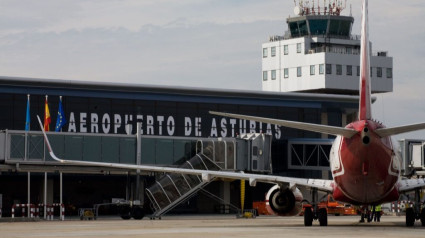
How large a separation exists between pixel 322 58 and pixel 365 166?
91.5 metres

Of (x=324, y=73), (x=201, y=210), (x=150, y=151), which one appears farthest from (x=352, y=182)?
(x=324, y=73)

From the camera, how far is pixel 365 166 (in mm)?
47188

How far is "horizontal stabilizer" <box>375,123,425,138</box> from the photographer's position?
42.2 meters

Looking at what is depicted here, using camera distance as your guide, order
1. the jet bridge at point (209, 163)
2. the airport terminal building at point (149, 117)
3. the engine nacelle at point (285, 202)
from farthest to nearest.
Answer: the airport terminal building at point (149, 117), the jet bridge at point (209, 163), the engine nacelle at point (285, 202)

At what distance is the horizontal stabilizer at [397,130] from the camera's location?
42188 mm

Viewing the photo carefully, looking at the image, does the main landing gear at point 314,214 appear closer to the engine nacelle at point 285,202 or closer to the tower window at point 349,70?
the engine nacelle at point 285,202

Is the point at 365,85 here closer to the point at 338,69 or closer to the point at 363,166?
the point at 363,166

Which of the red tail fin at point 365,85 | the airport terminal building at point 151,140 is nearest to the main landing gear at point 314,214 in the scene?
the red tail fin at point 365,85

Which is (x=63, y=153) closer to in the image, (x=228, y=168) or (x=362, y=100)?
(x=228, y=168)

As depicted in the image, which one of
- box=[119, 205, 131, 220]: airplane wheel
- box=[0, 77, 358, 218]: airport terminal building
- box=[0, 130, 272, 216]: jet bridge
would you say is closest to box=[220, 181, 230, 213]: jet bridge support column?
box=[0, 77, 358, 218]: airport terminal building

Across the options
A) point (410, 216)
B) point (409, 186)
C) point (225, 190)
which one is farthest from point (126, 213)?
point (225, 190)

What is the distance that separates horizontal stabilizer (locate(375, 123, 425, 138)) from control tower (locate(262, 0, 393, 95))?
299ft

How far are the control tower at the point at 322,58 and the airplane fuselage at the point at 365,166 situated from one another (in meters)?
87.5

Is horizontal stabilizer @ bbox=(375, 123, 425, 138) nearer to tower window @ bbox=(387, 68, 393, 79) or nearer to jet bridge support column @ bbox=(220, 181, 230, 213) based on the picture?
jet bridge support column @ bbox=(220, 181, 230, 213)
